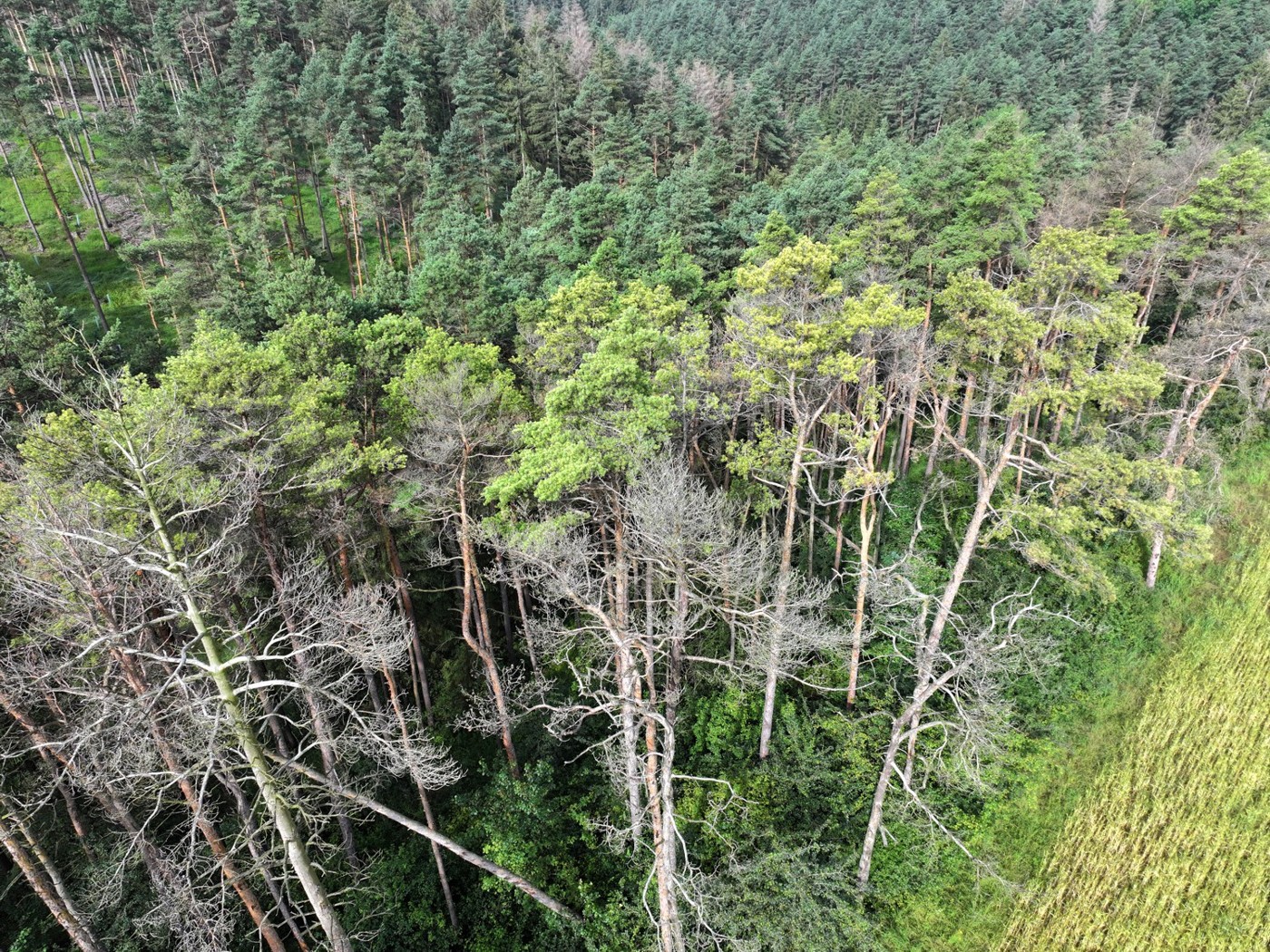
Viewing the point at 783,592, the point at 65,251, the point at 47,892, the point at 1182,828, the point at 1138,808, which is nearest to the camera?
the point at 47,892

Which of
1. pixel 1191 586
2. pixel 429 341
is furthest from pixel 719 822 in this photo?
pixel 1191 586

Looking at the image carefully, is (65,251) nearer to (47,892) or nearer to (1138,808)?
(47,892)

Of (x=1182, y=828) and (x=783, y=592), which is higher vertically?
(x=783, y=592)

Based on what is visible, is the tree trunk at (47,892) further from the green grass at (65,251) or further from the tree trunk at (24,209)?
the tree trunk at (24,209)

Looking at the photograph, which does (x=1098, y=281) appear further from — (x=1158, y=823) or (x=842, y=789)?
(x=842, y=789)

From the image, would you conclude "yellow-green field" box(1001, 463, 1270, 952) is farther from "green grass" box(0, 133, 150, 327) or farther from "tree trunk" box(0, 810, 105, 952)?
"green grass" box(0, 133, 150, 327)

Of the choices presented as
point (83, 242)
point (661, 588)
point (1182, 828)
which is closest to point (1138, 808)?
point (1182, 828)
